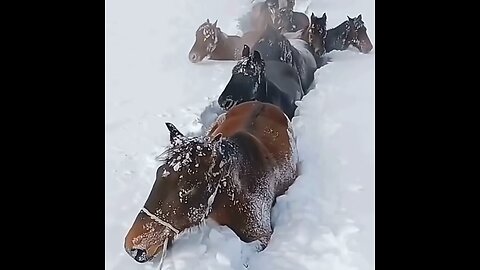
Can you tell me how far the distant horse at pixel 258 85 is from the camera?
1.29 metres

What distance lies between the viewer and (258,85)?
130cm

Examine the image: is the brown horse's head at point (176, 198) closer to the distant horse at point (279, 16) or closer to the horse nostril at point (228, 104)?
the horse nostril at point (228, 104)

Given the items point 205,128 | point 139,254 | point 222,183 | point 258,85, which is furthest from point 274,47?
point 139,254

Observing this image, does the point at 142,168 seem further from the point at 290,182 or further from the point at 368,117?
the point at 368,117

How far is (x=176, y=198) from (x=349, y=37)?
0.97 metres

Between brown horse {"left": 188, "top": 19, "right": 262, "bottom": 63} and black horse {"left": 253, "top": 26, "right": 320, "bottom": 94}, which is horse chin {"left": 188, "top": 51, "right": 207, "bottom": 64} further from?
black horse {"left": 253, "top": 26, "right": 320, "bottom": 94}

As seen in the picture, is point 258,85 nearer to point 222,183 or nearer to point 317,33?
point 222,183

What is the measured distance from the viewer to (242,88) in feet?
4.25

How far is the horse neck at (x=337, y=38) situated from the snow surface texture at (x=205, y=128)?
3cm

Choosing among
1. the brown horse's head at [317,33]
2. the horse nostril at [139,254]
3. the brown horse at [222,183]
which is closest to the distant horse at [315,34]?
the brown horse's head at [317,33]

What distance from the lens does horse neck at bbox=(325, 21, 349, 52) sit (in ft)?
5.66

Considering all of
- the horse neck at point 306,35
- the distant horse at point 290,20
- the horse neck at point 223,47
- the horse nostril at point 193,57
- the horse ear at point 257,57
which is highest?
the horse ear at point 257,57

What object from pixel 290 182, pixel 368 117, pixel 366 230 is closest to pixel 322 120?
pixel 368 117

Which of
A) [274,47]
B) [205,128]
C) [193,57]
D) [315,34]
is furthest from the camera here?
[315,34]
